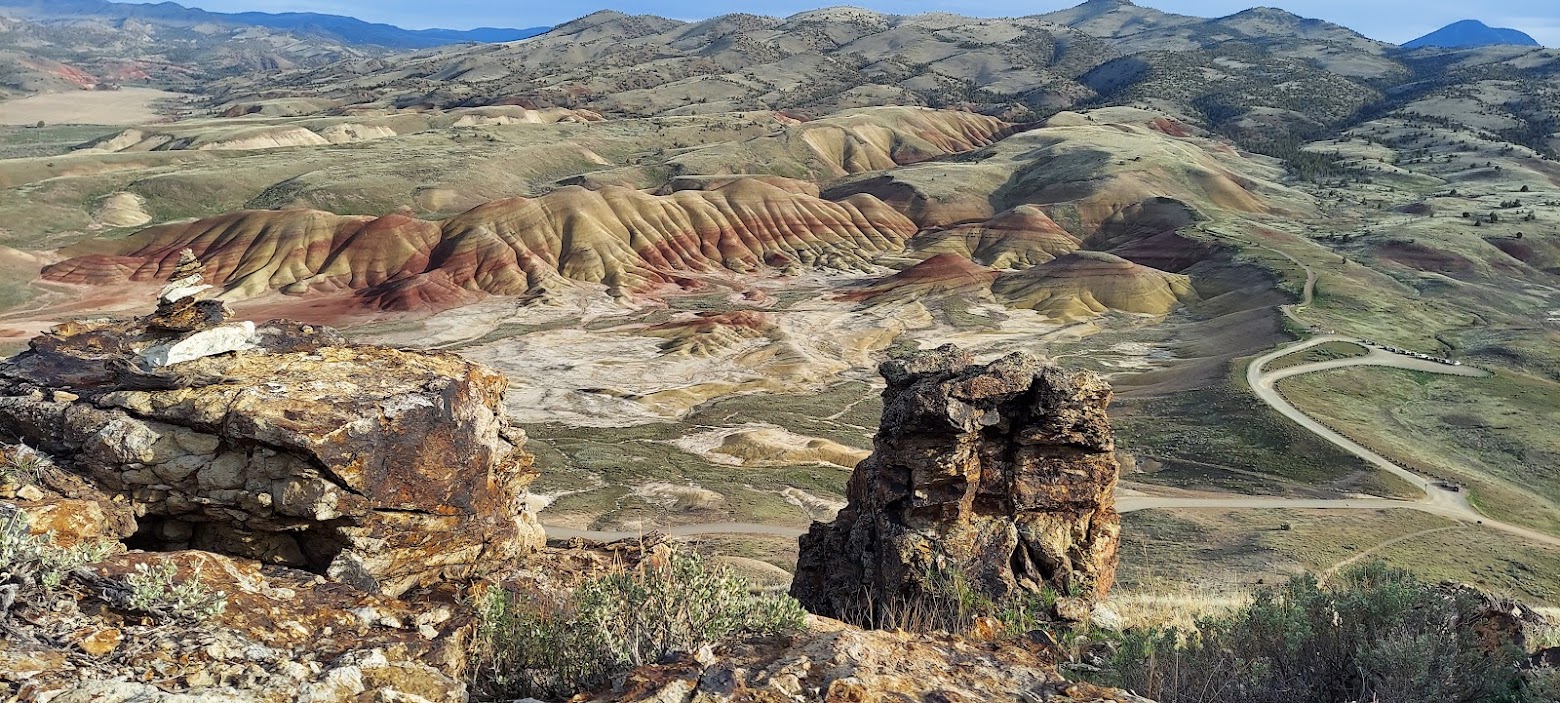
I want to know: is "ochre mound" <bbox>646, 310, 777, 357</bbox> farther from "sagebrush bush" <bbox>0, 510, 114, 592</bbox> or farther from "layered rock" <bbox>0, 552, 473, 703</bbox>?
"sagebrush bush" <bbox>0, 510, 114, 592</bbox>

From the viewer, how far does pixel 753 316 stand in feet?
257

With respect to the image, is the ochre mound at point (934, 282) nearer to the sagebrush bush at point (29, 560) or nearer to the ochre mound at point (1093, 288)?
the ochre mound at point (1093, 288)

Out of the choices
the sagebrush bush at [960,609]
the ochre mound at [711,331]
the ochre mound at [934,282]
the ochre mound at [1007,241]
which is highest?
the ochre mound at [1007,241]

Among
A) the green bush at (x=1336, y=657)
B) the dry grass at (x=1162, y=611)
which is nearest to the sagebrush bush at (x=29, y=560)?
the green bush at (x=1336, y=657)

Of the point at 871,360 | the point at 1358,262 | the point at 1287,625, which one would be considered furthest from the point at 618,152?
the point at 1287,625

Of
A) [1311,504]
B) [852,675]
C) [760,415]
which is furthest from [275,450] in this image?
[760,415]

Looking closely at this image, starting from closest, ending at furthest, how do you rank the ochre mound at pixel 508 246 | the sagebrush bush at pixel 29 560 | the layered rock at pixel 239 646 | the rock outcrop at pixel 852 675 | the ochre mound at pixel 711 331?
the layered rock at pixel 239 646, the sagebrush bush at pixel 29 560, the rock outcrop at pixel 852 675, the ochre mound at pixel 711 331, the ochre mound at pixel 508 246

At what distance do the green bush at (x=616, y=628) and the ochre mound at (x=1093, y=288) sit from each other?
7946 cm

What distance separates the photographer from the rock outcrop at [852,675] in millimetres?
5633

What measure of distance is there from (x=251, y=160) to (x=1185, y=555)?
5708 inches

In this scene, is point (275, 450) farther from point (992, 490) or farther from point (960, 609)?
point (992, 490)

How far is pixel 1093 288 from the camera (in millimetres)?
86812

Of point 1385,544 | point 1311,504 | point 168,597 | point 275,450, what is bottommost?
point 1311,504

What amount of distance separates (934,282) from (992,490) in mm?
76809
